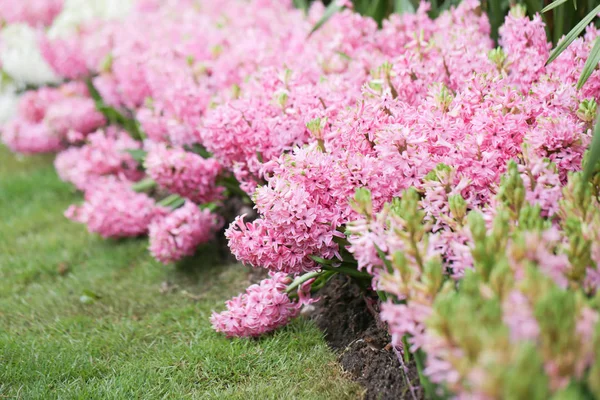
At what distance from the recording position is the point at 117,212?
3.27 metres

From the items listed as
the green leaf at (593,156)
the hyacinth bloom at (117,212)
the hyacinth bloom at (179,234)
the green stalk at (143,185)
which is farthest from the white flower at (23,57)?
the green leaf at (593,156)

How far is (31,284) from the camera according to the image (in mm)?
3059

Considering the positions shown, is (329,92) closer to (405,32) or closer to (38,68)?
(405,32)

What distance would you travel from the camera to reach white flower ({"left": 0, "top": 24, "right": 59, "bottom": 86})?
16.3 ft

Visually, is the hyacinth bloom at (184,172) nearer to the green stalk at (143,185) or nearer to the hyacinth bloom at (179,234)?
the hyacinth bloom at (179,234)

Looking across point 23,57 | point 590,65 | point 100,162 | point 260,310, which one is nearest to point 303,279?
point 260,310

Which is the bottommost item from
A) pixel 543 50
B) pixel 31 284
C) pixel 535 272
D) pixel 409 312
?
pixel 31 284

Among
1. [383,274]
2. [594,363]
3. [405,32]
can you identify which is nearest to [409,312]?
[383,274]

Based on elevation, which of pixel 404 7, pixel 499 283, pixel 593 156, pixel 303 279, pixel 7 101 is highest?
pixel 404 7

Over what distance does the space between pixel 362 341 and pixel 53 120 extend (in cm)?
299

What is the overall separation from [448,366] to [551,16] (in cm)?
201

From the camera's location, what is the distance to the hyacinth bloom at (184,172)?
8.52ft

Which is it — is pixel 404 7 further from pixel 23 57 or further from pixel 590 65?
pixel 23 57

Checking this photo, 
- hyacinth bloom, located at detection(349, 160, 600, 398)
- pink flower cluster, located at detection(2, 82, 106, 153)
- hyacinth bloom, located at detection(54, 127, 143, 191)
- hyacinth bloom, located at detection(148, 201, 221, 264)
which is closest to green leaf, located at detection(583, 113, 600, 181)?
hyacinth bloom, located at detection(349, 160, 600, 398)
